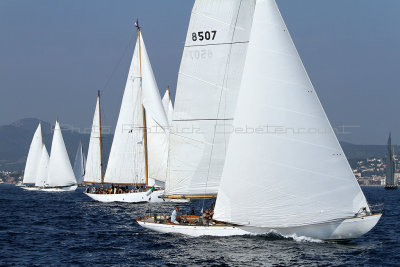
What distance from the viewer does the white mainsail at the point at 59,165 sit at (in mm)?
98125

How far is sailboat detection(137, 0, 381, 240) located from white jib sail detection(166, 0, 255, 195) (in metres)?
3.59

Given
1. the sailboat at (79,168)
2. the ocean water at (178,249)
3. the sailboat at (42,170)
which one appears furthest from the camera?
the sailboat at (79,168)

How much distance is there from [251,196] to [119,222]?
Result: 59.9ft

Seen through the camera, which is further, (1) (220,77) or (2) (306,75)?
(1) (220,77)

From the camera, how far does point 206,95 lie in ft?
104

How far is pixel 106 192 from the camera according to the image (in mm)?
67312

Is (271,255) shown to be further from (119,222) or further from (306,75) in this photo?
(119,222)

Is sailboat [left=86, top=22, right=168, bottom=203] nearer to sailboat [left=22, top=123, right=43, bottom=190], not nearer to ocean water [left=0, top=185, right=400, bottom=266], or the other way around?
ocean water [left=0, top=185, right=400, bottom=266]

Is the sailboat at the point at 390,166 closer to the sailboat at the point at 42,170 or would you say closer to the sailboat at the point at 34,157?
the sailboat at the point at 34,157

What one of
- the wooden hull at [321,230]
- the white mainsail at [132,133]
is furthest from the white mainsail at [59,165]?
the wooden hull at [321,230]

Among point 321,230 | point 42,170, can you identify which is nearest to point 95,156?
point 42,170

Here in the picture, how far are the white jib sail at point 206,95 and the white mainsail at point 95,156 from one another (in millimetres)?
43113

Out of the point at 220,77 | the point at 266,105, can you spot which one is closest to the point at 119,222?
the point at 220,77

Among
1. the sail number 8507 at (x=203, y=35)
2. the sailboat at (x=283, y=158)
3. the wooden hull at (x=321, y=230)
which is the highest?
the sail number 8507 at (x=203, y=35)
